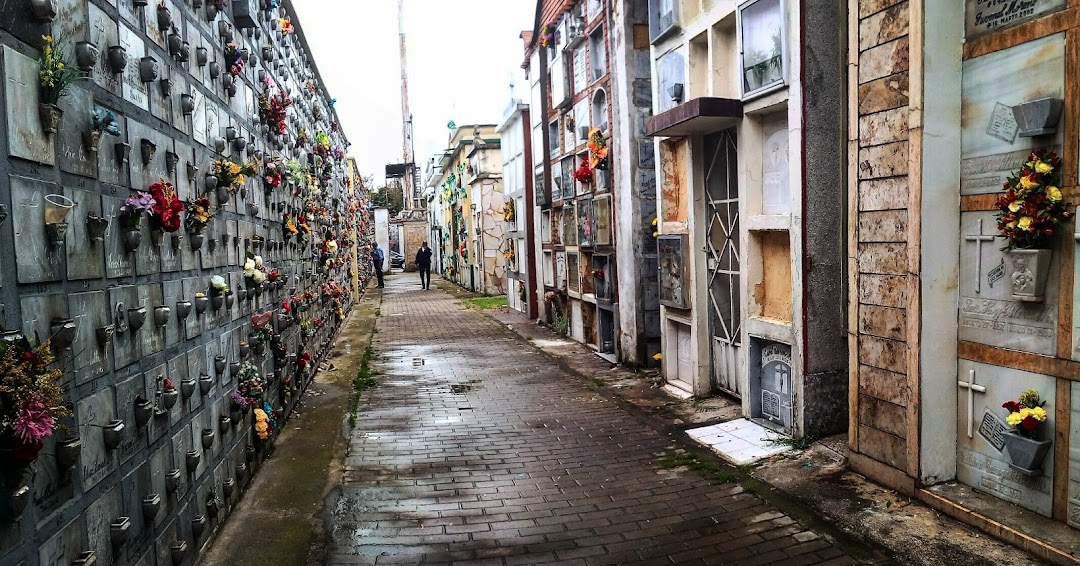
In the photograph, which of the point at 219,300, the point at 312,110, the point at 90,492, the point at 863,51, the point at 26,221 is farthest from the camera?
the point at 312,110

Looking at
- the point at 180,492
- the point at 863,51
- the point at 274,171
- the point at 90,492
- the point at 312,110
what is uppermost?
the point at 312,110

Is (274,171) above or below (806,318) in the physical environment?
above

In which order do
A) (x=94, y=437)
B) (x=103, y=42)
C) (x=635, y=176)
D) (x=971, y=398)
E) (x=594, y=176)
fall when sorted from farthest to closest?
(x=594, y=176) < (x=635, y=176) < (x=971, y=398) < (x=103, y=42) < (x=94, y=437)

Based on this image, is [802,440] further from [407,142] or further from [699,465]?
[407,142]

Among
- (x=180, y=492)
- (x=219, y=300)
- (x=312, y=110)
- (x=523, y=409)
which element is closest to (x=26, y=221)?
(x=180, y=492)

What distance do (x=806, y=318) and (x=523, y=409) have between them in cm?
345

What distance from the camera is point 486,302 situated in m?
22.2

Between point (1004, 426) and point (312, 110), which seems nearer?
point (1004, 426)

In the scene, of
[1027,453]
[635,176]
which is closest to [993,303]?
[1027,453]

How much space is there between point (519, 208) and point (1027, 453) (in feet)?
48.7

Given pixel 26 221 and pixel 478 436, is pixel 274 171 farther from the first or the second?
pixel 26 221

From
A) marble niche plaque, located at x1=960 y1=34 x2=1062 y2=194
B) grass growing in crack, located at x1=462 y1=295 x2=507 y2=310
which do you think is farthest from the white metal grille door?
grass growing in crack, located at x1=462 y1=295 x2=507 y2=310

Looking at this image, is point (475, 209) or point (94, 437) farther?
point (475, 209)

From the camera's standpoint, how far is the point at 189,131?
14.8 ft
